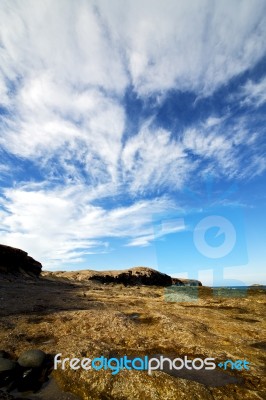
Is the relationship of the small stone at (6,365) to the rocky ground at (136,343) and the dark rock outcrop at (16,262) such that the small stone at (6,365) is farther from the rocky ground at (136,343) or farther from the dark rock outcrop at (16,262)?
the dark rock outcrop at (16,262)

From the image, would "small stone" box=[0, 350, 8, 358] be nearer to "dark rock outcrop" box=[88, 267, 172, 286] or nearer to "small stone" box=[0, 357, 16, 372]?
"small stone" box=[0, 357, 16, 372]

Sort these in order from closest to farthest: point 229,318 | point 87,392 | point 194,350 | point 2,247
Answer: point 87,392 < point 194,350 < point 229,318 < point 2,247

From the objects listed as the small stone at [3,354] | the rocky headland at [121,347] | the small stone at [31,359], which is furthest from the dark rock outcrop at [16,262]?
the small stone at [31,359]

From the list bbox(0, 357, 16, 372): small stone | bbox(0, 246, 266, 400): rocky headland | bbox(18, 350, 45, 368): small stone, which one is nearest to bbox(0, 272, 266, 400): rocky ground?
bbox(0, 246, 266, 400): rocky headland

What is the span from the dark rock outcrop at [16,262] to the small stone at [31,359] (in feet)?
97.0

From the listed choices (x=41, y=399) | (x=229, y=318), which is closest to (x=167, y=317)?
(x=229, y=318)

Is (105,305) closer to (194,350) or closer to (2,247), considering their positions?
(194,350)

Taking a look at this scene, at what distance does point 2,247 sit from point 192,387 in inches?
1557

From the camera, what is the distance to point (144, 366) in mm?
7691

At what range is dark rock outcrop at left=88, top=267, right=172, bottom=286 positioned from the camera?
66.6 metres

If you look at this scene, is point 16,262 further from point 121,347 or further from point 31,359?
point 31,359

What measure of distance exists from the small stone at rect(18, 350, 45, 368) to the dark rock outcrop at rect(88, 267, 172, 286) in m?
57.3

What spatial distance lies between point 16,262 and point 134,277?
43609 millimetres

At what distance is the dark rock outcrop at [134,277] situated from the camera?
6662cm
